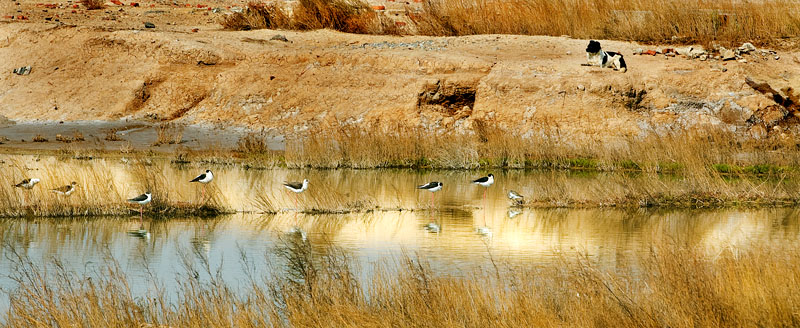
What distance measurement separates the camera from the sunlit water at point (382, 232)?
→ 15164mm

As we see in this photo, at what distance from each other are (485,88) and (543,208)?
13.7 meters

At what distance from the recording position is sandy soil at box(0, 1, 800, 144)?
33656mm

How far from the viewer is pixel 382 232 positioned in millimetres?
18062

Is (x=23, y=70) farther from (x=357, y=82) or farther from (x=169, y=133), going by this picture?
(x=357, y=82)

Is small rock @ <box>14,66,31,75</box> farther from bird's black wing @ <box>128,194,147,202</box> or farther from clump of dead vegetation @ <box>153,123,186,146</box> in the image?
bird's black wing @ <box>128,194,147,202</box>

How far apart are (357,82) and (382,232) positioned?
735 inches

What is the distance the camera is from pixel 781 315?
33.1 feet

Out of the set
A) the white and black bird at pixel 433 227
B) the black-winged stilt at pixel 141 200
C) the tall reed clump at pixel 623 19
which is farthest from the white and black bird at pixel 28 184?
the tall reed clump at pixel 623 19

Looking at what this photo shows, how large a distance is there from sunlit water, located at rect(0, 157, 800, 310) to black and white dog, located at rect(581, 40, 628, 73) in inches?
423

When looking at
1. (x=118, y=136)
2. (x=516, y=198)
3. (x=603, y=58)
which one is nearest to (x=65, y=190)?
(x=516, y=198)

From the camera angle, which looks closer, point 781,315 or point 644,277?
point 781,315

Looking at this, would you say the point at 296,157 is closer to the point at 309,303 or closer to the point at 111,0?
the point at 309,303

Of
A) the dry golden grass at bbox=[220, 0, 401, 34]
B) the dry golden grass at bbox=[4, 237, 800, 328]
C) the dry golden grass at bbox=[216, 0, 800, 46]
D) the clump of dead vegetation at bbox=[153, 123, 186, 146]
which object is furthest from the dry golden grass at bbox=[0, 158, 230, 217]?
the dry golden grass at bbox=[216, 0, 800, 46]

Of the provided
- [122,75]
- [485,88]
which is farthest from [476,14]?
[122,75]
